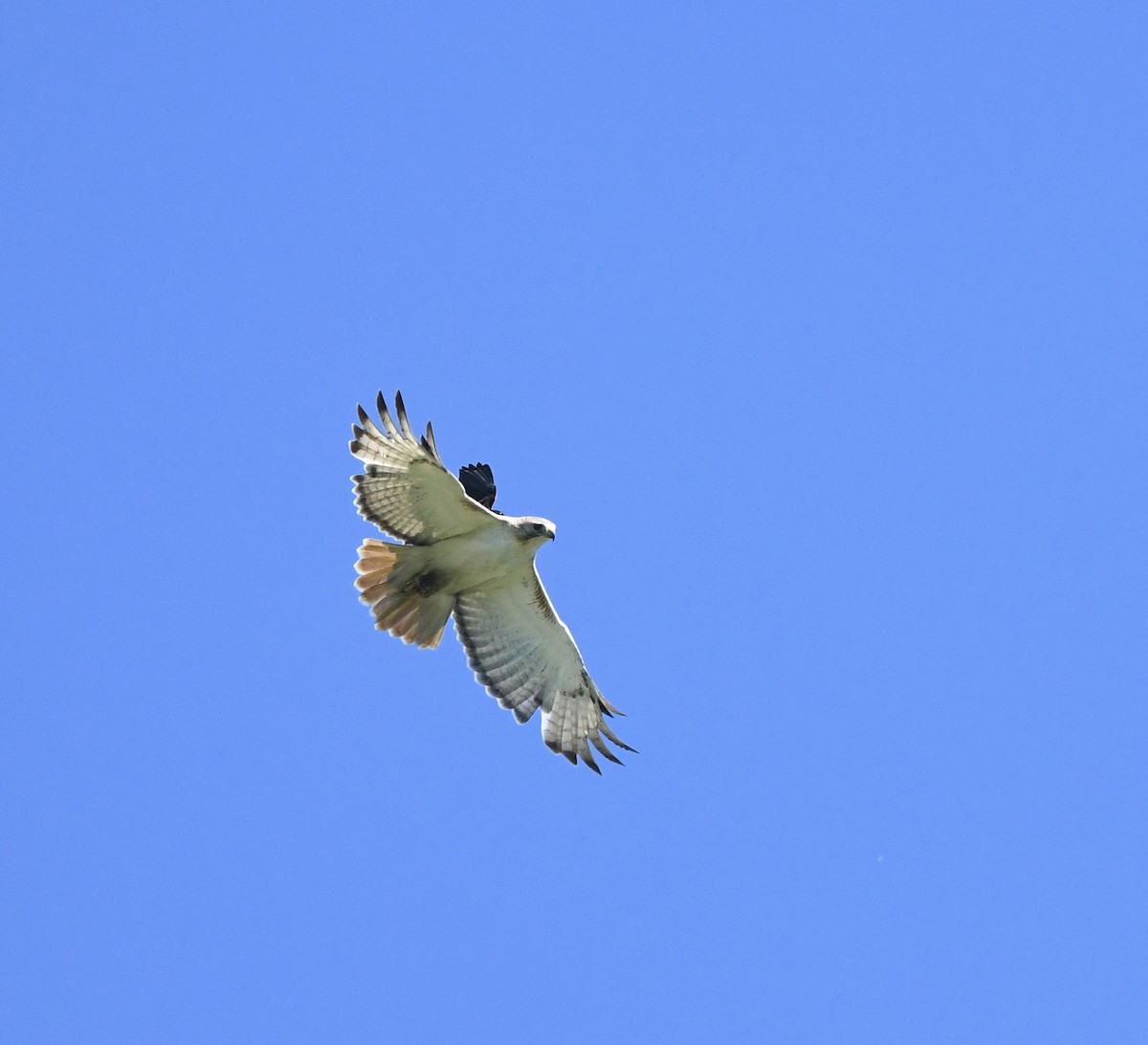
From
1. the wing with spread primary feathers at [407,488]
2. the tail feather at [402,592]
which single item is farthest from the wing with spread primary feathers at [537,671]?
the wing with spread primary feathers at [407,488]

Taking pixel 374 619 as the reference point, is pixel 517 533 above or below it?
above

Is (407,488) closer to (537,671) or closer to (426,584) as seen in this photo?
(426,584)

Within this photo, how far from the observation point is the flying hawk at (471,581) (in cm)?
1502

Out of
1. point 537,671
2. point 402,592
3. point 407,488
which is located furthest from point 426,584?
point 537,671

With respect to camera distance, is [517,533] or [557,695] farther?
[557,695]

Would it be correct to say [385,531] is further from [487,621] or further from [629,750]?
[629,750]

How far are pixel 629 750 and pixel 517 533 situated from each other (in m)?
2.38

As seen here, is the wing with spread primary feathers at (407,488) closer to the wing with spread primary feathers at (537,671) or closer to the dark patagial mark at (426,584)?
the dark patagial mark at (426,584)

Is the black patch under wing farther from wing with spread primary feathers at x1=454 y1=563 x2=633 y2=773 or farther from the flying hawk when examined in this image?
wing with spread primary feathers at x1=454 y1=563 x2=633 y2=773

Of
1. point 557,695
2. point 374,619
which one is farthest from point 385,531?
point 557,695

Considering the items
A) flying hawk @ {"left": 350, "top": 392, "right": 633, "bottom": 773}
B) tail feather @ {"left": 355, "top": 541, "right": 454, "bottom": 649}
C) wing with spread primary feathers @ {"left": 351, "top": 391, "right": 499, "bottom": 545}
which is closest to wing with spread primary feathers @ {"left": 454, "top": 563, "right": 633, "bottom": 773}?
flying hawk @ {"left": 350, "top": 392, "right": 633, "bottom": 773}

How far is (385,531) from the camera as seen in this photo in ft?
50.4

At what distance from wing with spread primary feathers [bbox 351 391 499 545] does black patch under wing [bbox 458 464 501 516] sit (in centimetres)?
42

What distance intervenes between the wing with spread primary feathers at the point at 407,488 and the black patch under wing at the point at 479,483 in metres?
0.42
